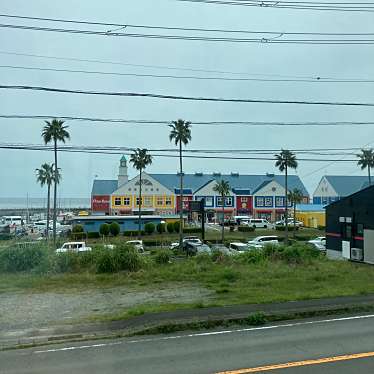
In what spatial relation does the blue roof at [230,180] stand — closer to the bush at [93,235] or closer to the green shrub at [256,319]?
the bush at [93,235]

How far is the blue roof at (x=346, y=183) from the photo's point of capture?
106 metres

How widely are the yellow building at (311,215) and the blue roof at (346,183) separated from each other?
705 inches

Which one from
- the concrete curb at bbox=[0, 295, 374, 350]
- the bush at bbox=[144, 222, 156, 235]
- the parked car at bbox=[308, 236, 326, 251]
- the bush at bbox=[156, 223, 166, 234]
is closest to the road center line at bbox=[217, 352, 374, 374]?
the concrete curb at bbox=[0, 295, 374, 350]

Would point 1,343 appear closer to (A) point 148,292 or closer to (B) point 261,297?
(A) point 148,292

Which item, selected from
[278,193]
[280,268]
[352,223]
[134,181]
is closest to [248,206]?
[278,193]

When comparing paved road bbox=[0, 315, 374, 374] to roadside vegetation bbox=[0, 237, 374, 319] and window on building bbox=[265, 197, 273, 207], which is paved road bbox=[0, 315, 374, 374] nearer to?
roadside vegetation bbox=[0, 237, 374, 319]

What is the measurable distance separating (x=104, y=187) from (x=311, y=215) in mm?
42832

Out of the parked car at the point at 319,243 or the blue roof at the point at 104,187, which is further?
the blue roof at the point at 104,187

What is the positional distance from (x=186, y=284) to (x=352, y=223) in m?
21.1

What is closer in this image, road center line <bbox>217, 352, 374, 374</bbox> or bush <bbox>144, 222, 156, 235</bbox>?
road center line <bbox>217, 352, 374, 374</bbox>

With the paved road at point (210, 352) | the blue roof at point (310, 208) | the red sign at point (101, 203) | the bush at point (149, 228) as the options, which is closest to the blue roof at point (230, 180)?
the red sign at point (101, 203)

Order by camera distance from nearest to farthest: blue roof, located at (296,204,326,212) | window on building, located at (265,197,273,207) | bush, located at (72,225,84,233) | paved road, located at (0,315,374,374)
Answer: paved road, located at (0,315,374,374), bush, located at (72,225,84,233), blue roof, located at (296,204,326,212), window on building, located at (265,197,273,207)

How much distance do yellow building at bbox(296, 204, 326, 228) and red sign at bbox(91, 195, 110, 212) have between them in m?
38.9

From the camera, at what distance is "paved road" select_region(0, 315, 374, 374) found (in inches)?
270
